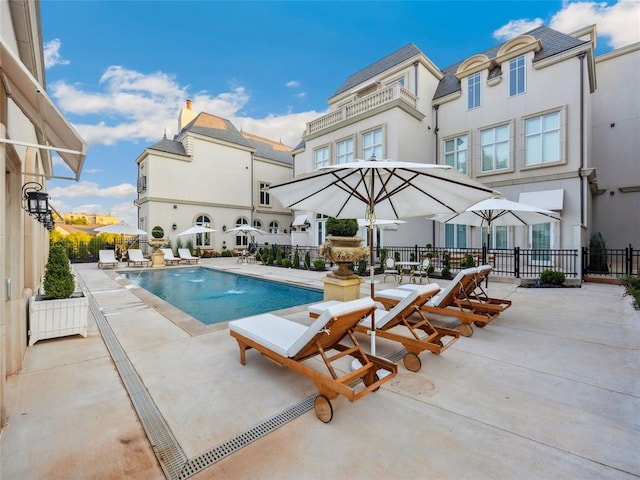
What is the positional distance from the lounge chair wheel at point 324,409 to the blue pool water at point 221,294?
4.59 meters

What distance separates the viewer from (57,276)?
494 cm

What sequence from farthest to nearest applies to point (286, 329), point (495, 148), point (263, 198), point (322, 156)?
point (263, 198) → point (322, 156) → point (495, 148) → point (286, 329)

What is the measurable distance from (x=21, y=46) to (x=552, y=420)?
857 centimetres

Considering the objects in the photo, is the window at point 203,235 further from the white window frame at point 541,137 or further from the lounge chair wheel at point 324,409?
the lounge chair wheel at point 324,409

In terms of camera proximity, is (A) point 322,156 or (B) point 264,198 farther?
(B) point 264,198

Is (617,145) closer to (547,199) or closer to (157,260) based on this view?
(547,199)

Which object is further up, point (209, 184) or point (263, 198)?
point (209, 184)

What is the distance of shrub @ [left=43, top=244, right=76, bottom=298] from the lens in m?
4.87

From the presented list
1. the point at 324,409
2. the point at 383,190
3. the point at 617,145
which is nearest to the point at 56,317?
the point at 324,409

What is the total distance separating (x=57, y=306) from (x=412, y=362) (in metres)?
5.78

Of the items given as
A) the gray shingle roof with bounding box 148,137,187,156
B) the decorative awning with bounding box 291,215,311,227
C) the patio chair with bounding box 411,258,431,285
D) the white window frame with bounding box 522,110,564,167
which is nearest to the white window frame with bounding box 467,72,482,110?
the white window frame with bounding box 522,110,564,167

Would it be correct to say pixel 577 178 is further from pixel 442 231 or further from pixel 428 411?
pixel 428 411

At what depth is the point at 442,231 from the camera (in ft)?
54.9

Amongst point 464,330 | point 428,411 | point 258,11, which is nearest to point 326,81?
point 258,11
